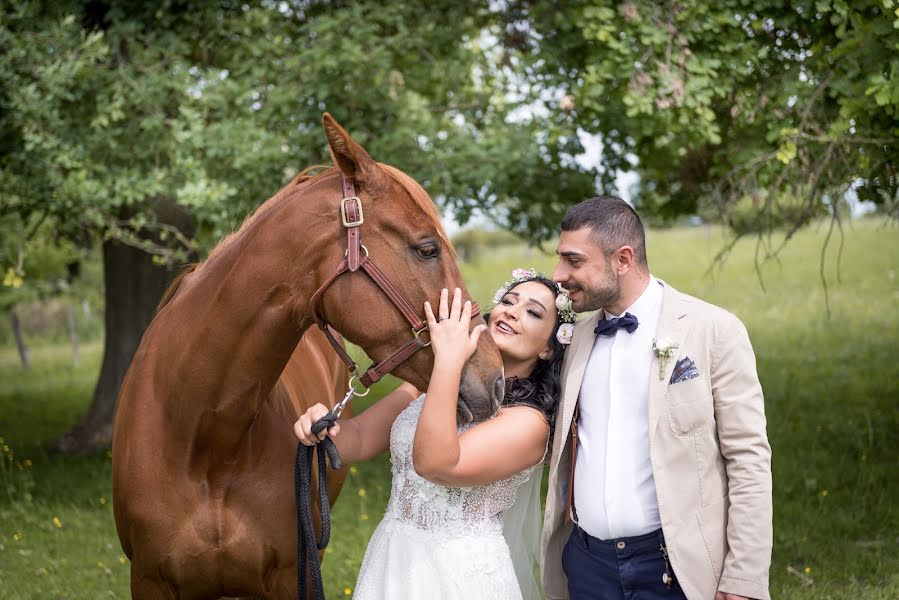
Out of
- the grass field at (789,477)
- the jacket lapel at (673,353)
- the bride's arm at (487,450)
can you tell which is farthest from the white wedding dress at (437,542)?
the grass field at (789,477)

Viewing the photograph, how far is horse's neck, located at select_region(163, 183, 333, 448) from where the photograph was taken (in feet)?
8.18

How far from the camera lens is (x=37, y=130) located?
6035mm

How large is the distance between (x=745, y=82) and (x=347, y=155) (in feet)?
14.4

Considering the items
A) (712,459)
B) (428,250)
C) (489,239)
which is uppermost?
(428,250)

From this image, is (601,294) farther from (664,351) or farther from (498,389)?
(498,389)

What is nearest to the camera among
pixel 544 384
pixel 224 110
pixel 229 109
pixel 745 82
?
pixel 544 384

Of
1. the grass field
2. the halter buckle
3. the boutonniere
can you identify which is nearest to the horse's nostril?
the boutonniere

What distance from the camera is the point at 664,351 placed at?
95.7 inches

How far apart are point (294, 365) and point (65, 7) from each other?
4.37 m

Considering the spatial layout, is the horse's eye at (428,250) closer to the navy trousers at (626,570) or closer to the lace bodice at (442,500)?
the lace bodice at (442,500)

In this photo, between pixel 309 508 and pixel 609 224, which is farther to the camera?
pixel 309 508

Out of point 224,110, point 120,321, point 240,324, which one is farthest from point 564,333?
point 120,321

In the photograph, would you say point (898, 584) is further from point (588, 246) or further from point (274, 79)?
point (274, 79)

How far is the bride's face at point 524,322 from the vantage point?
265 cm
